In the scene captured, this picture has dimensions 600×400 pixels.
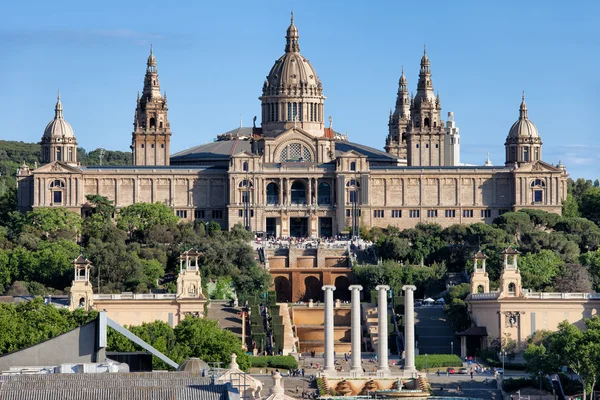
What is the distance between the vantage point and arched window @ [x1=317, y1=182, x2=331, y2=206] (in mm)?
188250

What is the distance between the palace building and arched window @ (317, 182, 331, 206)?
9 centimetres

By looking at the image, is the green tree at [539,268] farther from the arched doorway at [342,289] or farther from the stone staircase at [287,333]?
the stone staircase at [287,333]

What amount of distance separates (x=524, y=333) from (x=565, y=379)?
2091 cm

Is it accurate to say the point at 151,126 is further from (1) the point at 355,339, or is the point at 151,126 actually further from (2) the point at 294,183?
(1) the point at 355,339

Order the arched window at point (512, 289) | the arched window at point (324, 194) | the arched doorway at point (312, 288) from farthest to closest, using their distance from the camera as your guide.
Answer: the arched window at point (324, 194)
the arched doorway at point (312, 288)
the arched window at point (512, 289)

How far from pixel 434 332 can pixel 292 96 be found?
211 ft

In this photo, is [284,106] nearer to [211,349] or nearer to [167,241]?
[167,241]

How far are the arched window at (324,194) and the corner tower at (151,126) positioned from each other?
51.5 ft

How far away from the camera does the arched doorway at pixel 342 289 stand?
16075 centimetres

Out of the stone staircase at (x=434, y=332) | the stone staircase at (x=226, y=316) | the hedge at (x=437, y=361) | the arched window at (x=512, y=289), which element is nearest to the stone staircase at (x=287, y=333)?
the stone staircase at (x=226, y=316)

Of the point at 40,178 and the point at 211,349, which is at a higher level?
the point at 40,178

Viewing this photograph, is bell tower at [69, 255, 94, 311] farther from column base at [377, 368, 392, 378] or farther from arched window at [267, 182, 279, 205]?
arched window at [267, 182, 279, 205]

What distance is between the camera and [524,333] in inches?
5172

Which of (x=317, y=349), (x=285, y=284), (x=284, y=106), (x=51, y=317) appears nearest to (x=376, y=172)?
(x=284, y=106)
